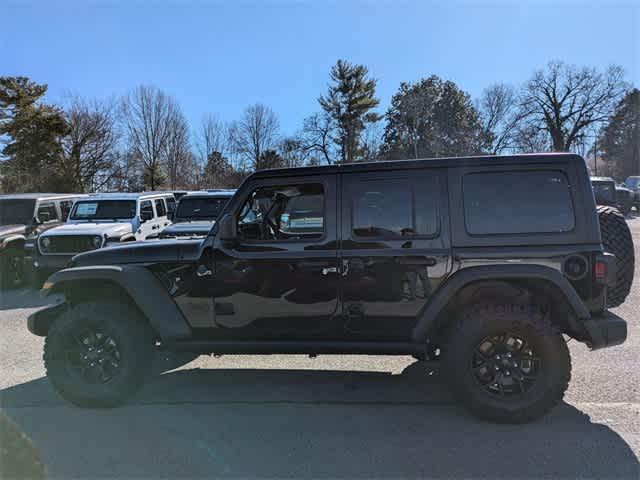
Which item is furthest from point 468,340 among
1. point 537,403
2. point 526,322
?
point 537,403

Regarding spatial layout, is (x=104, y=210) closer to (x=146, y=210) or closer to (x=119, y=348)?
(x=146, y=210)

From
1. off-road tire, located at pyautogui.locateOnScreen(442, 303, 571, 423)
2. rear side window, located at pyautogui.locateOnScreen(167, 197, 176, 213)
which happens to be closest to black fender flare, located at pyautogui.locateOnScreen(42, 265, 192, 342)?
off-road tire, located at pyautogui.locateOnScreen(442, 303, 571, 423)

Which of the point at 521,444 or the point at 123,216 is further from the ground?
the point at 123,216

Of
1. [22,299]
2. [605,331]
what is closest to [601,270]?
[605,331]

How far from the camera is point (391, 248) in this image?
3.53 m

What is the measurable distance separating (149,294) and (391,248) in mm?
2056

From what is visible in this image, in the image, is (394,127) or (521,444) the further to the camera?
(394,127)

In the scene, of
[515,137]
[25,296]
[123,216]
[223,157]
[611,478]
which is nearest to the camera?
[611,478]

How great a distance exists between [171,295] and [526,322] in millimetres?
2867

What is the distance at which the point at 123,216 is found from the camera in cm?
966

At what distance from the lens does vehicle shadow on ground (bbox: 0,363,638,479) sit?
292 centimetres

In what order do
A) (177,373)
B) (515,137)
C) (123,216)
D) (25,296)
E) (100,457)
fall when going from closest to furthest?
(100,457), (177,373), (25,296), (123,216), (515,137)

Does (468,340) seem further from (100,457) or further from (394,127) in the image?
(394,127)

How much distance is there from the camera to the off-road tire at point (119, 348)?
3797 mm
